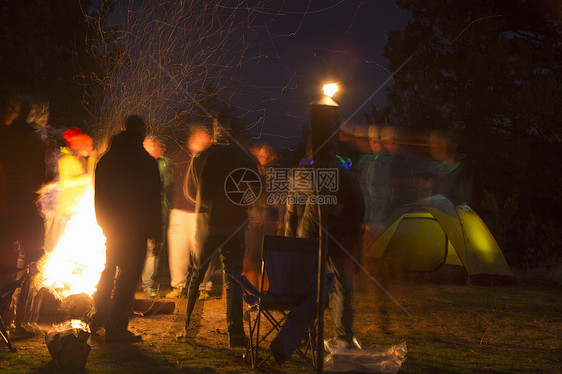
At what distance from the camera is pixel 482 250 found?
940cm

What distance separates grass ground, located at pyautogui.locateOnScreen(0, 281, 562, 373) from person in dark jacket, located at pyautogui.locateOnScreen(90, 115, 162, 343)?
1.16ft

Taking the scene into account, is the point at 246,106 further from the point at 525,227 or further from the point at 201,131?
the point at 525,227

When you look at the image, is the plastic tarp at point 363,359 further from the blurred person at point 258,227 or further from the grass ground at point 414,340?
the blurred person at point 258,227

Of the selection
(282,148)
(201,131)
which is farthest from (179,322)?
(282,148)

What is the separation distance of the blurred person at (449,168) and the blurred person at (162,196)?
3.78 m

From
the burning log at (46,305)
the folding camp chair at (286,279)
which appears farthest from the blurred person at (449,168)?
the burning log at (46,305)

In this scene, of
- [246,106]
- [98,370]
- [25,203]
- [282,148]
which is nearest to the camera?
[98,370]

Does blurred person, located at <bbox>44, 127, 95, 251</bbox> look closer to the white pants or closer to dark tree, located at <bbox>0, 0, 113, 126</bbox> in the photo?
the white pants

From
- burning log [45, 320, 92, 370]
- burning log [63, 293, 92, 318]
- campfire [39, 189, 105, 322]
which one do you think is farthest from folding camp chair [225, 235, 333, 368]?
campfire [39, 189, 105, 322]

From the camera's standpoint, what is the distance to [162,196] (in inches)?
291

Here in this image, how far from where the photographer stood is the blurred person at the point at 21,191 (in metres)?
4.79

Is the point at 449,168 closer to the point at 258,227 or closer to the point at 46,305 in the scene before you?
the point at 258,227

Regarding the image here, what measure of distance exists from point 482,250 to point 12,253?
7.69 m

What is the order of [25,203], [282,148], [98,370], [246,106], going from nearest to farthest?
[98,370]
[25,203]
[246,106]
[282,148]
